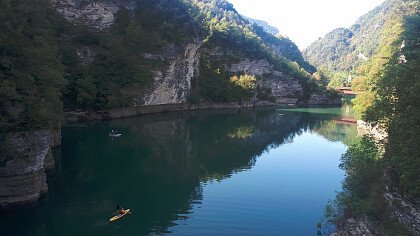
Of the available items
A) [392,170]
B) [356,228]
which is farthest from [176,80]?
[356,228]

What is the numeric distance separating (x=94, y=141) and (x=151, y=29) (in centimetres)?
4551

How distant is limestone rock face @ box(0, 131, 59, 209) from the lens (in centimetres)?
2383

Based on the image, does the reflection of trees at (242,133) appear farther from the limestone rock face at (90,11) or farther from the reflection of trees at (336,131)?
the limestone rock face at (90,11)

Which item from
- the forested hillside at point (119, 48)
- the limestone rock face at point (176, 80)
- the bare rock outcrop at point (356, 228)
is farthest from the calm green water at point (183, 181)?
the limestone rock face at point (176, 80)

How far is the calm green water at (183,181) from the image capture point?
76.6 ft

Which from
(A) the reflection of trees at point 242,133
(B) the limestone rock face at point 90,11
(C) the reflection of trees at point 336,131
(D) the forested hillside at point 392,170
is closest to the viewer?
(D) the forested hillside at point 392,170

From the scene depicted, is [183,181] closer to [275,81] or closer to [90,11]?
[90,11]

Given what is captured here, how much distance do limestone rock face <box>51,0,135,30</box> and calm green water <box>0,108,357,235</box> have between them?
25936mm

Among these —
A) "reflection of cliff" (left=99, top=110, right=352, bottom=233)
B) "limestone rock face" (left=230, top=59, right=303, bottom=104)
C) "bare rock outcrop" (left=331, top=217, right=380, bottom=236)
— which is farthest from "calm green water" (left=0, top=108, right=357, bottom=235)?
"limestone rock face" (left=230, top=59, right=303, bottom=104)

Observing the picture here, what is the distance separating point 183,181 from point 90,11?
5757 cm

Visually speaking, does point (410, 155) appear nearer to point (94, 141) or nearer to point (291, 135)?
point (94, 141)

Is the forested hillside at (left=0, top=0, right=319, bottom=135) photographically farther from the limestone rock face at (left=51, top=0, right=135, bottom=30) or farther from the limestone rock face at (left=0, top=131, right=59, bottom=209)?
the limestone rock face at (left=0, top=131, right=59, bottom=209)

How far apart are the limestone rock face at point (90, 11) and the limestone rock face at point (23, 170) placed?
56.5 meters

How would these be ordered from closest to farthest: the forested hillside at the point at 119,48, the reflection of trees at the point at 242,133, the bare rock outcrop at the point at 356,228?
the bare rock outcrop at the point at 356,228, the forested hillside at the point at 119,48, the reflection of trees at the point at 242,133
